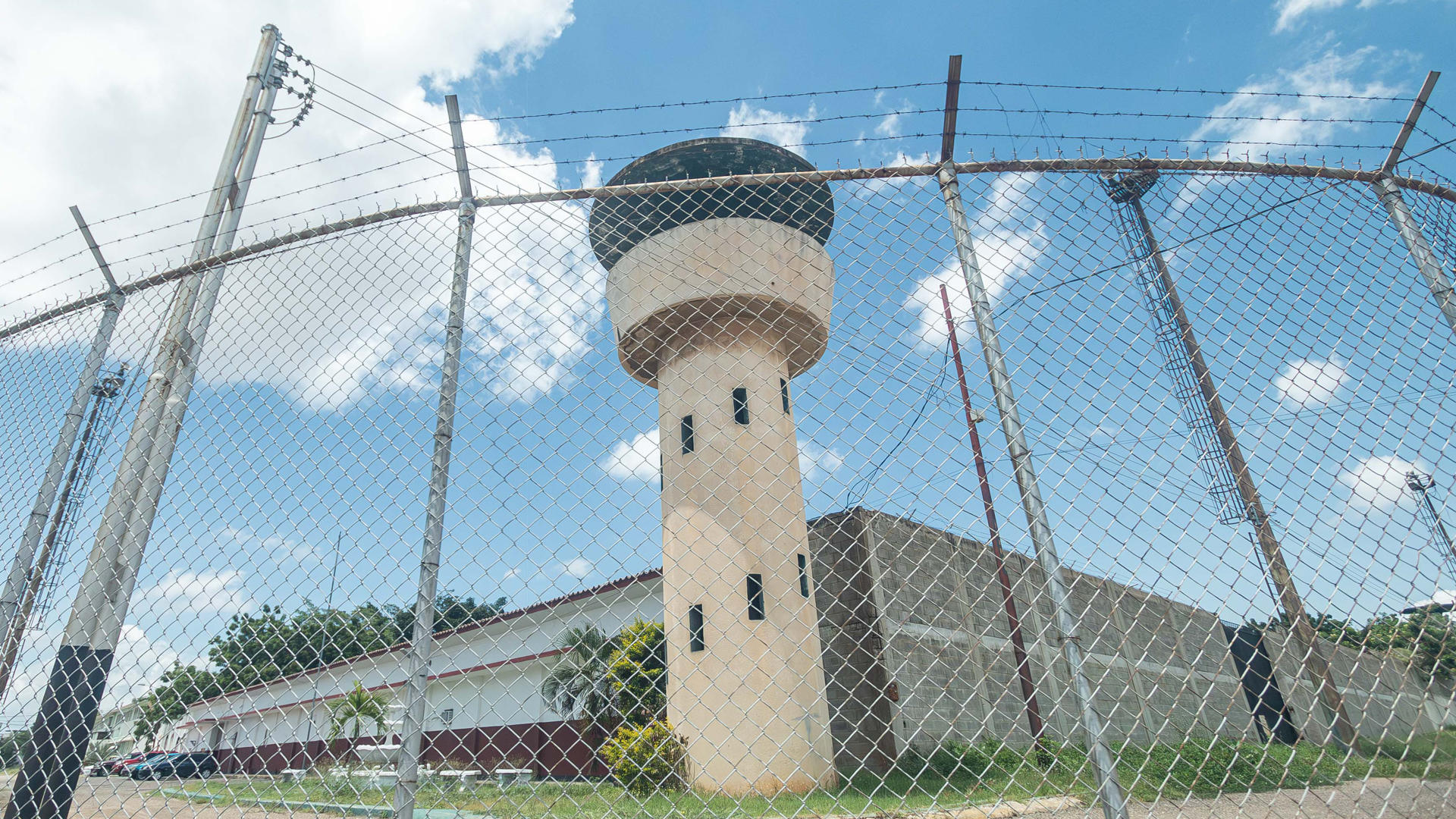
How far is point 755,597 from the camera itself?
1086 cm

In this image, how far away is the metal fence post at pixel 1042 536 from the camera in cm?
202

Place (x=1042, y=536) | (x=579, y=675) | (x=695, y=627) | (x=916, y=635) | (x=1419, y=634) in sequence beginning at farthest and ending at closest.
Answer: (x=579, y=675), (x=916, y=635), (x=695, y=627), (x=1419, y=634), (x=1042, y=536)

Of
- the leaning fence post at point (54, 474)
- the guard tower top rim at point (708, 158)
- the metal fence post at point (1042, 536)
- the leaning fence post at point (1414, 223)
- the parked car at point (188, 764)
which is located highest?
the guard tower top rim at point (708, 158)

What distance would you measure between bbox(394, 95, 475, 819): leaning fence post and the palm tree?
11.9m

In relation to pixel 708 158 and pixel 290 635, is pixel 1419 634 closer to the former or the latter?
pixel 290 635

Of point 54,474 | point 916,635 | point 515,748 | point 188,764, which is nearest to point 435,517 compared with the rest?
point 54,474

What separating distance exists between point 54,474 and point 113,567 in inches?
21.8

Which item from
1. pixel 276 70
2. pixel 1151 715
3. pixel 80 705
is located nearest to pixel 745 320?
pixel 276 70

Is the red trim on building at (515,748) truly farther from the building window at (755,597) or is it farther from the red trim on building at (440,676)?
the building window at (755,597)

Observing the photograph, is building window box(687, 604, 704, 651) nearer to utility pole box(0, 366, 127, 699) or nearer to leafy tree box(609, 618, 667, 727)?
leafy tree box(609, 618, 667, 727)

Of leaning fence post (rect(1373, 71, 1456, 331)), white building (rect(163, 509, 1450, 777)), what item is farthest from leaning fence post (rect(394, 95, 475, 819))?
white building (rect(163, 509, 1450, 777))

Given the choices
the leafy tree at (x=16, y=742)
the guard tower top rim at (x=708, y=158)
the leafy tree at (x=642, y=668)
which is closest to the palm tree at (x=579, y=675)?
the leafy tree at (x=642, y=668)

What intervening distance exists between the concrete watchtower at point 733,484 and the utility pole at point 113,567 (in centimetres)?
609

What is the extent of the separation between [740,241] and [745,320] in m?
1.20
